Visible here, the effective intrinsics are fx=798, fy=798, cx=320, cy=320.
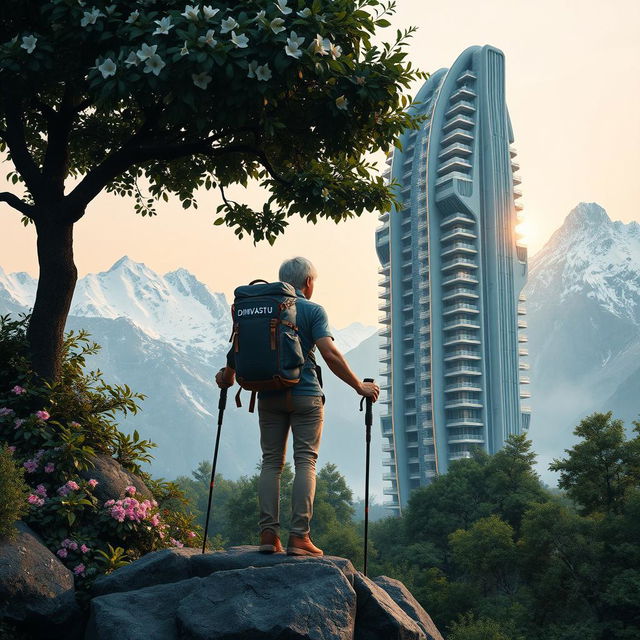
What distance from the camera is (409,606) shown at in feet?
28.3

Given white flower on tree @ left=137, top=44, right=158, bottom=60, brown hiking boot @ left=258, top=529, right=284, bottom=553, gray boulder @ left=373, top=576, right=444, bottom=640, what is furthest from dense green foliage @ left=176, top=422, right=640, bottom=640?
white flower on tree @ left=137, top=44, right=158, bottom=60

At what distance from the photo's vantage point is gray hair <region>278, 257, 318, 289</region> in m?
8.02

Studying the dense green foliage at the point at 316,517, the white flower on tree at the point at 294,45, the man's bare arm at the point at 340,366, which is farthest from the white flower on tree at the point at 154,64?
the dense green foliage at the point at 316,517

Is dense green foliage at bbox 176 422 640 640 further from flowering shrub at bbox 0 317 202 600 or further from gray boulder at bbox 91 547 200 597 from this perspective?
gray boulder at bbox 91 547 200 597

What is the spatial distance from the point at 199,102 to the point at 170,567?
17.0 ft

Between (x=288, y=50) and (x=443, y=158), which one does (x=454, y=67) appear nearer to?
(x=443, y=158)

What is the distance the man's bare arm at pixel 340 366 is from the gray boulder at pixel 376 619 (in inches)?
70.5

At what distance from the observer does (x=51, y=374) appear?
11.0 meters

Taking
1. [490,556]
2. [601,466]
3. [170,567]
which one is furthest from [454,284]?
[170,567]

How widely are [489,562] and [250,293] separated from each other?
5372 centimetres

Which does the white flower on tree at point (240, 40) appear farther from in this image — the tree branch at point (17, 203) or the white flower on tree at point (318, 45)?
the tree branch at point (17, 203)

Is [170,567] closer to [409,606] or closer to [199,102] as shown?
[409,606]

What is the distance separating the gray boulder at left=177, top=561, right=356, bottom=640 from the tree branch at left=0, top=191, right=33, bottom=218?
21.3 feet

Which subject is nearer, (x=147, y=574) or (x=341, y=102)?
(x=147, y=574)
